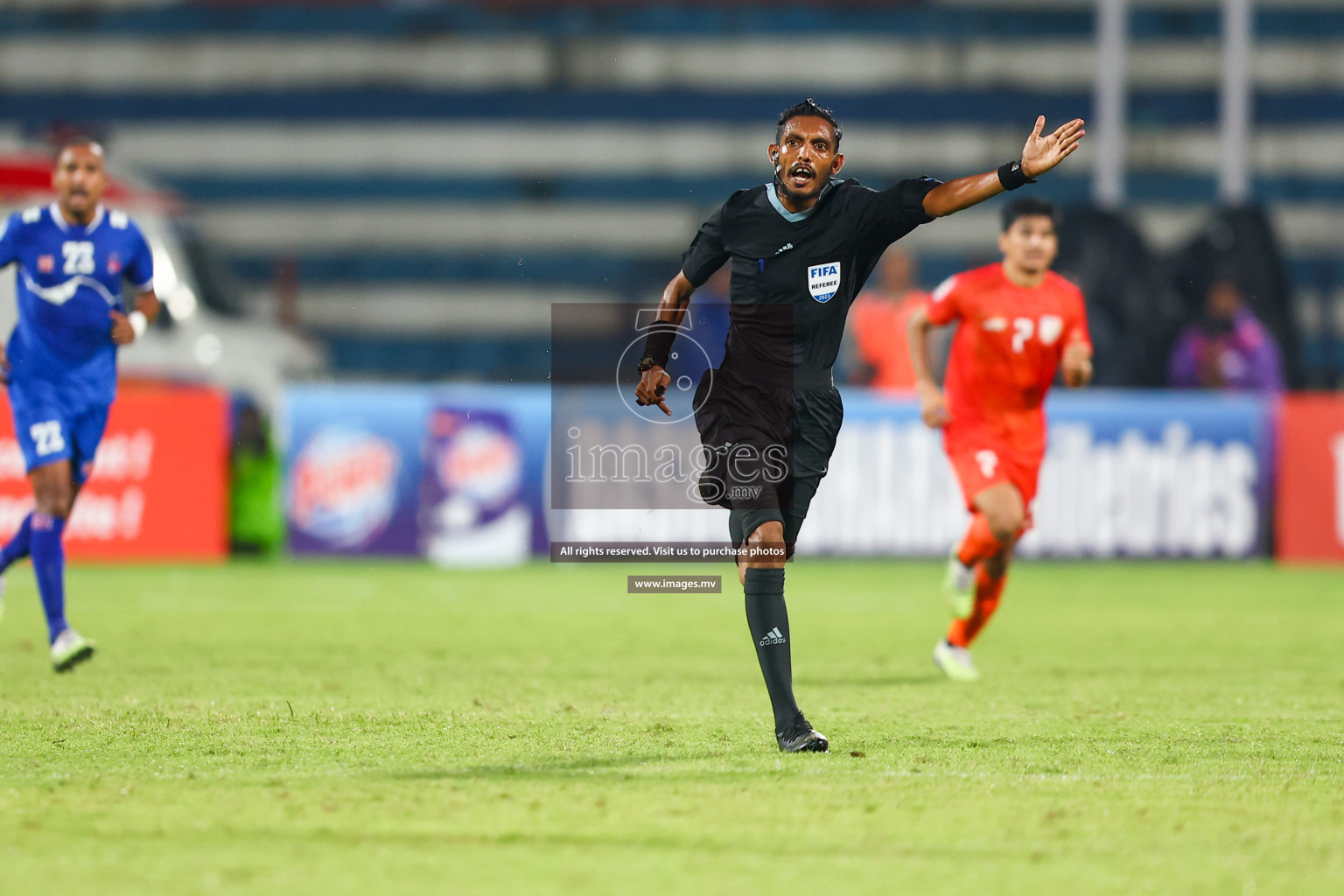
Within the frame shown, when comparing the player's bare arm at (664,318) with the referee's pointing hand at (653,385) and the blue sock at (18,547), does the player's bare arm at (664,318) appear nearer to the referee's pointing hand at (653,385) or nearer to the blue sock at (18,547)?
the referee's pointing hand at (653,385)

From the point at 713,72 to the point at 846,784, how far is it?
57.6ft

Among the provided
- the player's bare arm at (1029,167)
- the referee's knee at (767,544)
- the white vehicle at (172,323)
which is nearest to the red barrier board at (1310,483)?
the white vehicle at (172,323)

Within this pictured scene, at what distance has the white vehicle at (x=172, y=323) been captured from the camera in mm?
15250

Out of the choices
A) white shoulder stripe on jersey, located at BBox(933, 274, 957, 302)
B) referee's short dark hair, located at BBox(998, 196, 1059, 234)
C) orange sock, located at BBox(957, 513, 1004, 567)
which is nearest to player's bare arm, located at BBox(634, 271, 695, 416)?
orange sock, located at BBox(957, 513, 1004, 567)

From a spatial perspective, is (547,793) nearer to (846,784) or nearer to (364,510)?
(846,784)

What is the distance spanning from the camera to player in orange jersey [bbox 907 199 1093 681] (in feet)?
27.2

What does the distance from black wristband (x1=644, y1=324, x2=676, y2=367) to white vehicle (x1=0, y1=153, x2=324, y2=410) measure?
360 inches

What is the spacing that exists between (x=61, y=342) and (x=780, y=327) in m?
3.82

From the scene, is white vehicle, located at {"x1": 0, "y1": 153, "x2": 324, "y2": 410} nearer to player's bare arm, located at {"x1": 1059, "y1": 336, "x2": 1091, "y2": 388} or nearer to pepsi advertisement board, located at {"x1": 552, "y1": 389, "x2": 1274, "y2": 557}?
pepsi advertisement board, located at {"x1": 552, "y1": 389, "x2": 1274, "y2": 557}

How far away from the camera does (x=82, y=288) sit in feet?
27.7

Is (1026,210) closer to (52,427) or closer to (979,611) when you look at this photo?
(979,611)

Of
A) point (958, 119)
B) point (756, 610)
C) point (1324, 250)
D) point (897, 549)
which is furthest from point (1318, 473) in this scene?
point (756, 610)

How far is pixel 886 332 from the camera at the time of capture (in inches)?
595

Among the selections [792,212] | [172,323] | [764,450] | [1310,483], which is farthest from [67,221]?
[1310,483]
